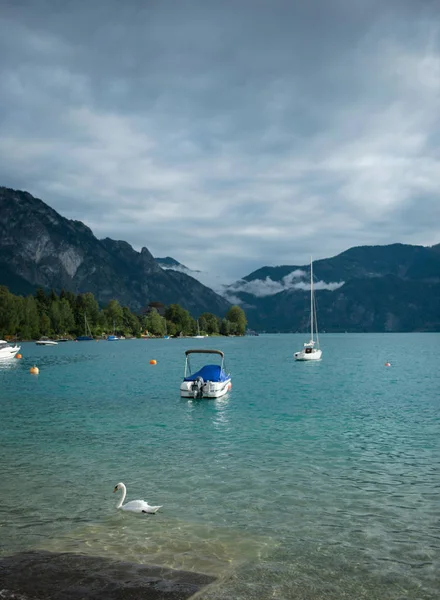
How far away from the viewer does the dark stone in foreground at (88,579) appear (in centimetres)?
1218

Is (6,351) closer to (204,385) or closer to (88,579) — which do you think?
(204,385)

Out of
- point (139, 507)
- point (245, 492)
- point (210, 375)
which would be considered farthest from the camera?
point (210, 375)

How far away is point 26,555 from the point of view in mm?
15203

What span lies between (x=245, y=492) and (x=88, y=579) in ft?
33.4

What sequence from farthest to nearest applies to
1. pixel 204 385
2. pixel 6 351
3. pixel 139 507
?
pixel 6 351, pixel 204 385, pixel 139 507

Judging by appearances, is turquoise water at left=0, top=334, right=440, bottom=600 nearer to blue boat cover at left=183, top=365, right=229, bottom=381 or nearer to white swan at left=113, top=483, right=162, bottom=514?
white swan at left=113, top=483, right=162, bottom=514

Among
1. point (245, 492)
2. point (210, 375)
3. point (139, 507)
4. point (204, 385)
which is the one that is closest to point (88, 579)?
point (139, 507)

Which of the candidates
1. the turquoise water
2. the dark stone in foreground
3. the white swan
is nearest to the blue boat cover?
the turquoise water

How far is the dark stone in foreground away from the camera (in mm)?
12180

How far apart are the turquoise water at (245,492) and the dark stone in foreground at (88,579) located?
749 mm

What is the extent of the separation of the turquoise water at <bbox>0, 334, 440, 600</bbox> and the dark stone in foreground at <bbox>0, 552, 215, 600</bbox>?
0.75m

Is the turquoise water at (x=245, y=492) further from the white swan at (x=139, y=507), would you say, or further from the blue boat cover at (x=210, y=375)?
the blue boat cover at (x=210, y=375)

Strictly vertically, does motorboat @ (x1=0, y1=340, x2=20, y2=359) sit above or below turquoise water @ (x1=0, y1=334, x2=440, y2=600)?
above

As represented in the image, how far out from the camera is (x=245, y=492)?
22359mm
